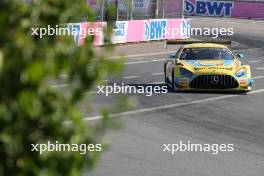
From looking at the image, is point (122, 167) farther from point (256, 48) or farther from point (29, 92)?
point (256, 48)

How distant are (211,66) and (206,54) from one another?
107 cm

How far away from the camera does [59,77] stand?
3.17 meters

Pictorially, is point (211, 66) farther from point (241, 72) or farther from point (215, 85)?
point (241, 72)

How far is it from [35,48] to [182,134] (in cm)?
1013

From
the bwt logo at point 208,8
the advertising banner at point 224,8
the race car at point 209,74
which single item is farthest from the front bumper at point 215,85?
the bwt logo at point 208,8

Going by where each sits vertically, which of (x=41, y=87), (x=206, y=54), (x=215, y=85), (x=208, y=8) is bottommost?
(x=208, y=8)

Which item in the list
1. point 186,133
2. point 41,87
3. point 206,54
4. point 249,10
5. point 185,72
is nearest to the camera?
point 41,87

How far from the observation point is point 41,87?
3023 mm

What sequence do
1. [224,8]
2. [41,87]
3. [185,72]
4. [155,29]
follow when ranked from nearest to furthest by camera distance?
[41,87]
[185,72]
[155,29]
[224,8]

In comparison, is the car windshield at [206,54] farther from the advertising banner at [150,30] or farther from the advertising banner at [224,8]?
the advertising banner at [224,8]

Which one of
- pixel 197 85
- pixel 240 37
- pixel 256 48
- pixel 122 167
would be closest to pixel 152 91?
pixel 197 85

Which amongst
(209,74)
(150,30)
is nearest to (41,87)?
(209,74)

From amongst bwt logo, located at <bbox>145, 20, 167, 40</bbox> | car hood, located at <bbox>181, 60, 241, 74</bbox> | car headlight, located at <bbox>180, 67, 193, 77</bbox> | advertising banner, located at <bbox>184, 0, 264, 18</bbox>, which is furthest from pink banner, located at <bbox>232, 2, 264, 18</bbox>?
car headlight, located at <bbox>180, 67, 193, 77</bbox>

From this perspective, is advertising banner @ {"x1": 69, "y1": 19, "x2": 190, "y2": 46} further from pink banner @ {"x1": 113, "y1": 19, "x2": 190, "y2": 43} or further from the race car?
the race car
